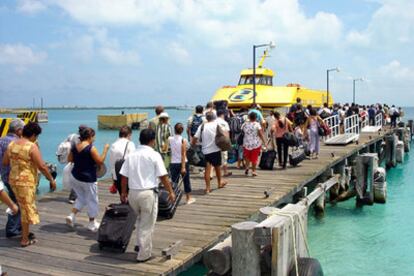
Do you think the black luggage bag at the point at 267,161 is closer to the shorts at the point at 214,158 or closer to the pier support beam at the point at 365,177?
the pier support beam at the point at 365,177

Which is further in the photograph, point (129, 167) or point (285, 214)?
point (285, 214)

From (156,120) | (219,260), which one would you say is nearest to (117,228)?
(219,260)

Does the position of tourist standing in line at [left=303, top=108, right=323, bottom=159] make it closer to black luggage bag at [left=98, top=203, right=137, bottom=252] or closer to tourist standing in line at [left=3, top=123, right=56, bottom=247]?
black luggage bag at [left=98, top=203, right=137, bottom=252]

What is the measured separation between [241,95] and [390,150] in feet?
24.9

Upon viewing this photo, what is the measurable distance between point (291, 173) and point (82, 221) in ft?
18.1

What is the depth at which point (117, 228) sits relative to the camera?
17.6 ft

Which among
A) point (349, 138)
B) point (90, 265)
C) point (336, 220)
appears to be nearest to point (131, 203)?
point (90, 265)

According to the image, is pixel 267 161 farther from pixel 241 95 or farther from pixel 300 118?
pixel 241 95

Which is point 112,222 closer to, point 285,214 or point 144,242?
point 144,242

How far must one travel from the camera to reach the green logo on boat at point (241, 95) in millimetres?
21914

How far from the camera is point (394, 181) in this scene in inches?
737

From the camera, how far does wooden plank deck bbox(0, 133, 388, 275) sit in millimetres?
4949

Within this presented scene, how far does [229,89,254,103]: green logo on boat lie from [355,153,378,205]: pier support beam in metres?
9.97

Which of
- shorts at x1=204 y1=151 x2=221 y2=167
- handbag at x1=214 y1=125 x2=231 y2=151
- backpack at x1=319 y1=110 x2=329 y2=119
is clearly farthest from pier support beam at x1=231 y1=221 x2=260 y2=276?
backpack at x1=319 y1=110 x2=329 y2=119
